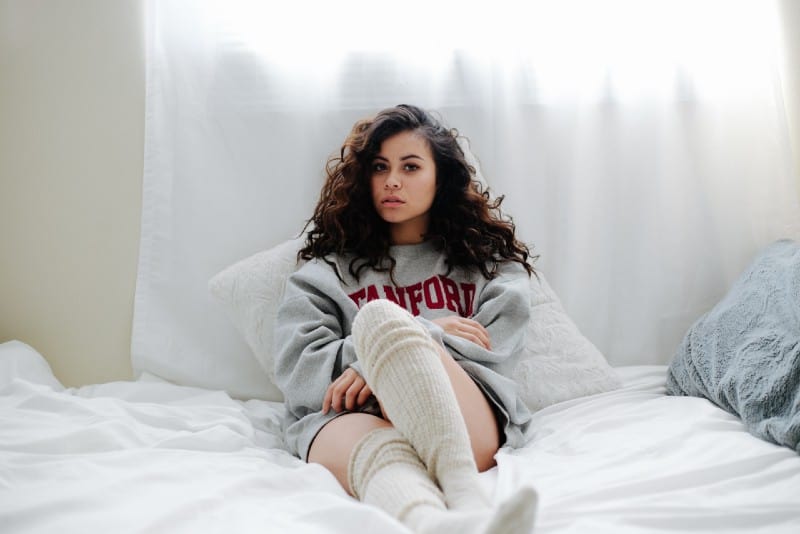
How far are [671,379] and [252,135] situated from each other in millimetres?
990

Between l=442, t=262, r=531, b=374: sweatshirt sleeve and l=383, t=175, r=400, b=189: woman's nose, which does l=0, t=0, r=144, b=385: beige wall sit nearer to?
l=383, t=175, r=400, b=189: woman's nose

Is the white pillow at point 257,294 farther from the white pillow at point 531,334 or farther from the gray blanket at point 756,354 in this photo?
→ the gray blanket at point 756,354

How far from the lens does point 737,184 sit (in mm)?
1659

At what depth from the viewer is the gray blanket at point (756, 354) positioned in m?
1.06

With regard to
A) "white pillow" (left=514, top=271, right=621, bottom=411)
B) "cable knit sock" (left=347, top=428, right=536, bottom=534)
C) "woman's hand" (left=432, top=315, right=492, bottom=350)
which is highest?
"woman's hand" (left=432, top=315, right=492, bottom=350)

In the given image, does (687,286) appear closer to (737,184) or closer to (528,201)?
(737,184)

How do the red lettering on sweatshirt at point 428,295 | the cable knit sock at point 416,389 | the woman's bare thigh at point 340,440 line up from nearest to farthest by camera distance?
the cable knit sock at point 416,389 → the woman's bare thigh at point 340,440 → the red lettering on sweatshirt at point 428,295

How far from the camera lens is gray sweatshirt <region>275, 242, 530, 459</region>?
3.81 feet

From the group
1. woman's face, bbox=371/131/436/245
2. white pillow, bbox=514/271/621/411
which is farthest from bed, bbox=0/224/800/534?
woman's face, bbox=371/131/436/245

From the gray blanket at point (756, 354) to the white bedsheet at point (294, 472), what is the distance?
40mm

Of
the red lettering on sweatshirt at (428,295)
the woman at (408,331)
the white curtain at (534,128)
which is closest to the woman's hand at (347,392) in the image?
the woman at (408,331)

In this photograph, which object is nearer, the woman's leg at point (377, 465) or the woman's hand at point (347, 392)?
the woman's leg at point (377, 465)

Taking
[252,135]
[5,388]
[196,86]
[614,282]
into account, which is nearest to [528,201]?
[614,282]

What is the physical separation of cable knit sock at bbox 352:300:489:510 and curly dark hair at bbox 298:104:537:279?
0.42 metres
